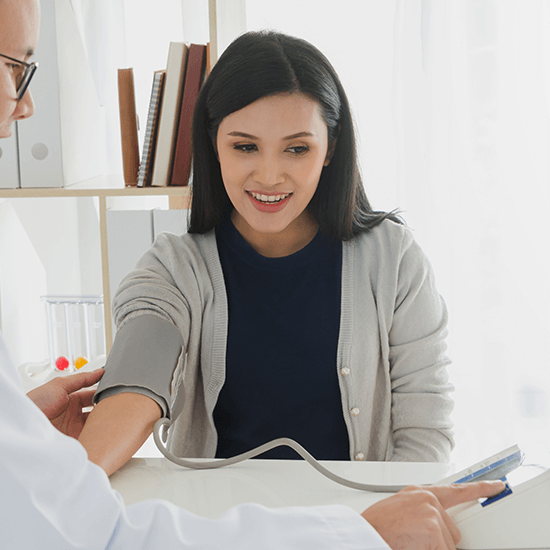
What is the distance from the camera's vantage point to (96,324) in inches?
75.9

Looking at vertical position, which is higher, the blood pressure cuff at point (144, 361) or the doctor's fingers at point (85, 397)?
the blood pressure cuff at point (144, 361)

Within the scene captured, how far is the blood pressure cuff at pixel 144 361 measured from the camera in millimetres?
920

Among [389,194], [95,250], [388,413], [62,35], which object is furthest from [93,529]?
[95,250]

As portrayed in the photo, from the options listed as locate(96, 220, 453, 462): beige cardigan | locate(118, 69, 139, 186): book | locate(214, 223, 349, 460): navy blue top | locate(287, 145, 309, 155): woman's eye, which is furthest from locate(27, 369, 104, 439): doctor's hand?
locate(118, 69, 139, 186): book

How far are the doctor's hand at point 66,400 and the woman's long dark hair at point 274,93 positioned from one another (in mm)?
388

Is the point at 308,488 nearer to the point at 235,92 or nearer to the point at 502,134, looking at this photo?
the point at 235,92

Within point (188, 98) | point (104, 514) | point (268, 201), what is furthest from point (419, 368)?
point (188, 98)

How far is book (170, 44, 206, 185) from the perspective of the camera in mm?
1543

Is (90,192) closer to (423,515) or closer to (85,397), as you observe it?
(85,397)

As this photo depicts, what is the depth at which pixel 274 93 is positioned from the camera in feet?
3.44

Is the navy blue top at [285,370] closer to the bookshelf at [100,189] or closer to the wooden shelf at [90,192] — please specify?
the bookshelf at [100,189]

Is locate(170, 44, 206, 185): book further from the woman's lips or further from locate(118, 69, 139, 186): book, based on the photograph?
the woman's lips

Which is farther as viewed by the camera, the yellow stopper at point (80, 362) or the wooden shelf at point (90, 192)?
the yellow stopper at point (80, 362)

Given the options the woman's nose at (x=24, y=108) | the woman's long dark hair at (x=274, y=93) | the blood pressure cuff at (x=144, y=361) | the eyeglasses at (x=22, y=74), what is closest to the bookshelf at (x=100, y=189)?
the woman's long dark hair at (x=274, y=93)
